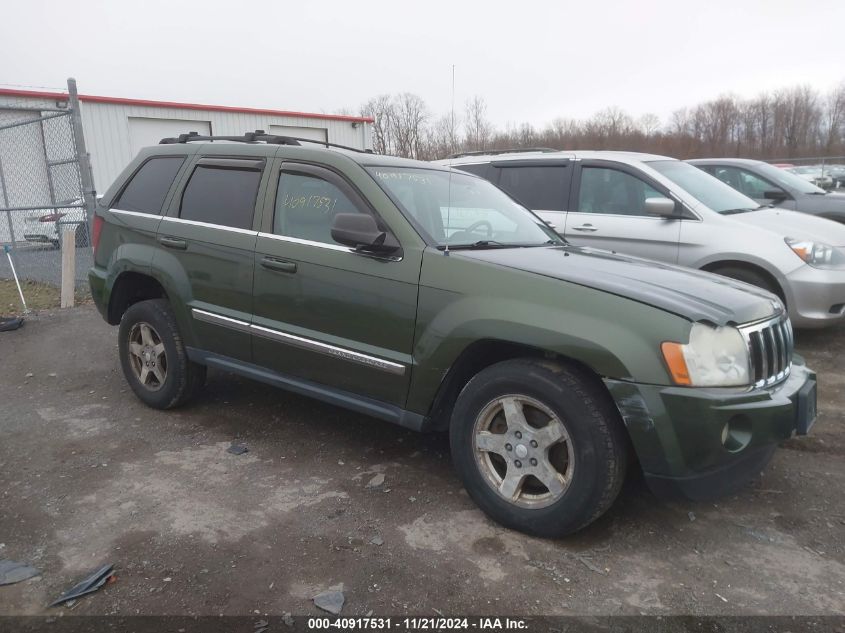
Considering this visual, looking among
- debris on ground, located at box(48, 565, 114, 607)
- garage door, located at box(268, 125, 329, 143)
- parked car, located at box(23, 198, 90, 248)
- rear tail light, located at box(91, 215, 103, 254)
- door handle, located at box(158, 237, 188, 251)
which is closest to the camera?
debris on ground, located at box(48, 565, 114, 607)

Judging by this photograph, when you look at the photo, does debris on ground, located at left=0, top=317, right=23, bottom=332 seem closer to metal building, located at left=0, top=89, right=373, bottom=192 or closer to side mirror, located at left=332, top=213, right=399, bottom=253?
side mirror, located at left=332, top=213, right=399, bottom=253

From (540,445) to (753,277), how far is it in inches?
154

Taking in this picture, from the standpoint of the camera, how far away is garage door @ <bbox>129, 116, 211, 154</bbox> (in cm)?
2016

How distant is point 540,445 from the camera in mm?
2936

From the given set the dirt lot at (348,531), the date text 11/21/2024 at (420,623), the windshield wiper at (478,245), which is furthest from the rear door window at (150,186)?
the date text 11/21/2024 at (420,623)

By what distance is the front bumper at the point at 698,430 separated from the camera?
8.61 feet

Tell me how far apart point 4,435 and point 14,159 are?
596 inches

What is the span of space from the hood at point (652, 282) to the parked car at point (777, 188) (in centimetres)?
589

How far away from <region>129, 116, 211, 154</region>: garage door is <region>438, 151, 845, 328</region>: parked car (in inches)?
638

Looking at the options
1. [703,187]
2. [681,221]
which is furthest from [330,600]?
[703,187]

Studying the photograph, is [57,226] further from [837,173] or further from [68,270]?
[837,173]

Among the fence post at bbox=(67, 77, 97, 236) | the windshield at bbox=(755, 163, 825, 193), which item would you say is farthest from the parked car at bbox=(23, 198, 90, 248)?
the windshield at bbox=(755, 163, 825, 193)

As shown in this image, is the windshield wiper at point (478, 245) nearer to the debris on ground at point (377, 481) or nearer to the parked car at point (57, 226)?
the debris on ground at point (377, 481)

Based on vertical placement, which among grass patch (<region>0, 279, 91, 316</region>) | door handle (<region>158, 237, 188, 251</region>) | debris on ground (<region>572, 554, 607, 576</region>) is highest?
door handle (<region>158, 237, 188, 251</region>)
